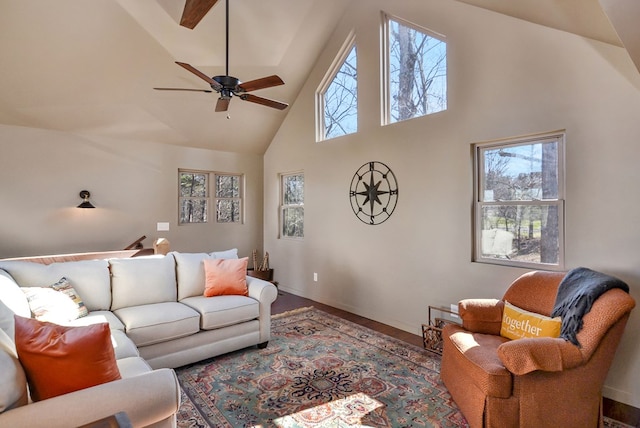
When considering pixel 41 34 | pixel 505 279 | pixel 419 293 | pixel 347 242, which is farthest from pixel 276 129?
pixel 505 279

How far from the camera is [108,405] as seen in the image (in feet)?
4.75

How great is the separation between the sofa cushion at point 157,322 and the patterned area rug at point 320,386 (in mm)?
394

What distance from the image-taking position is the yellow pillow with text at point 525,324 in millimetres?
2258

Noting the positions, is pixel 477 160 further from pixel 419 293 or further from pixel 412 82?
pixel 419 293

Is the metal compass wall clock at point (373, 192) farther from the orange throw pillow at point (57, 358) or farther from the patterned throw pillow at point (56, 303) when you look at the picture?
the orange throw pillow at point (57, 358)

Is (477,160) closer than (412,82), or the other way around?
(477,160)

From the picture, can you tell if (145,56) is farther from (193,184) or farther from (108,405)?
(108,405)

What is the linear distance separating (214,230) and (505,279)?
4.64 meters

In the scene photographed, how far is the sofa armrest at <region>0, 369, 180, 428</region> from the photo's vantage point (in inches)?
51.5

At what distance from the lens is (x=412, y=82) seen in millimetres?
4004

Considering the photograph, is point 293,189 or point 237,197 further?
point 237,197

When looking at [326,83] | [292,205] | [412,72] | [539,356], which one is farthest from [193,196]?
[539,356]

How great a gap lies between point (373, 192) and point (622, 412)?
2936 millimetres

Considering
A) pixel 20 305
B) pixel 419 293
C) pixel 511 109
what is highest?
pixel 511 109
